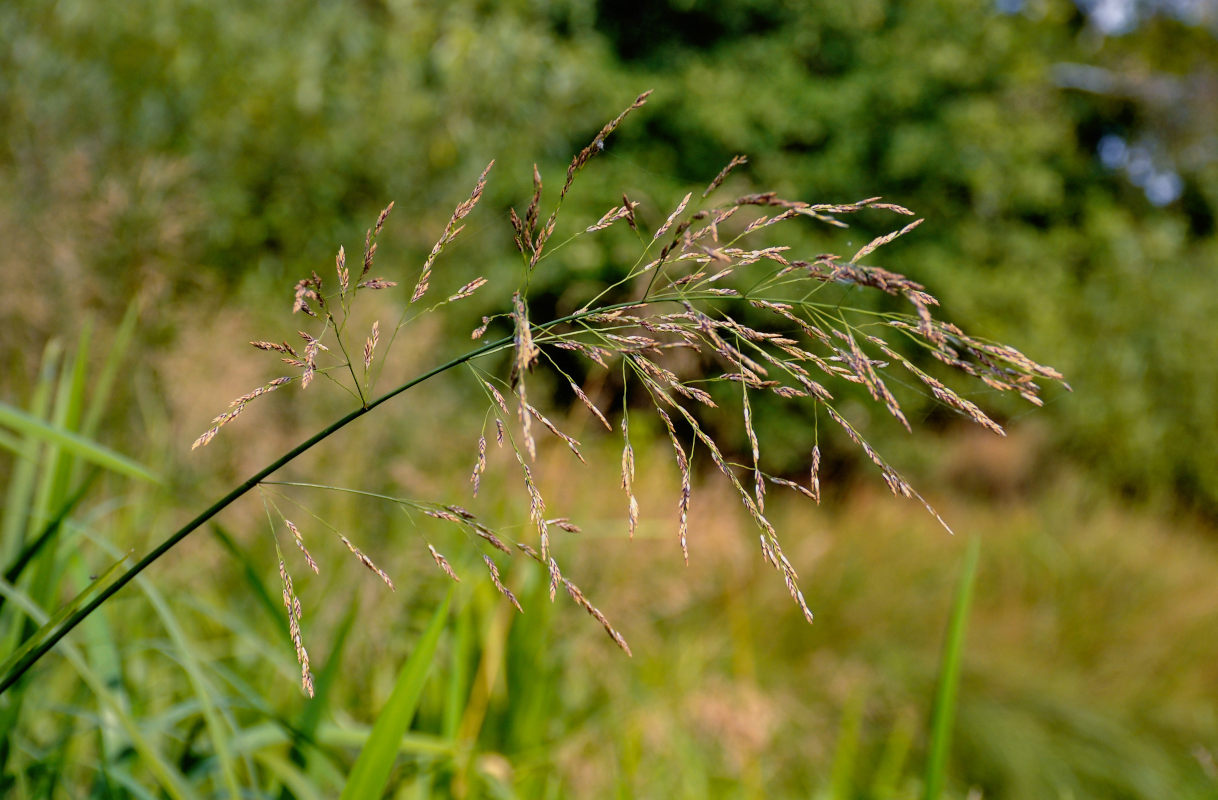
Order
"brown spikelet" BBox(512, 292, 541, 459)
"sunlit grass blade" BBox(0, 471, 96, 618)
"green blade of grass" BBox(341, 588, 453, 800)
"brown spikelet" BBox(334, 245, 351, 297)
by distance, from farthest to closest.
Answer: "sunlit grass blade" BBox(0, 471, 96, 618) < "green blade of grass" BBox(341, 588, 453, 800) < "brown spikelet" BBox(334, 245, 351, 297) < "brown spikelet" BBox(512, 292, 541, 459)

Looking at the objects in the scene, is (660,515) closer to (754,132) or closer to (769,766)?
(769,766)

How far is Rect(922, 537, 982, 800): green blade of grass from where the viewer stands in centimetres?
109

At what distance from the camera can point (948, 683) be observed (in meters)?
1.10

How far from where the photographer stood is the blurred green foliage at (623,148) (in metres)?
4.55

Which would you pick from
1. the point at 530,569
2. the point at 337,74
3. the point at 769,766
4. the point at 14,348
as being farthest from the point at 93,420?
the point at 337,74

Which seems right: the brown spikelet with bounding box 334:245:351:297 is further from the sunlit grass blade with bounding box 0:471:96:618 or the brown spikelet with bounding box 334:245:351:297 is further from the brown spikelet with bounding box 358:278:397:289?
the sunlit grass blade with bounding box 0:471:96:618

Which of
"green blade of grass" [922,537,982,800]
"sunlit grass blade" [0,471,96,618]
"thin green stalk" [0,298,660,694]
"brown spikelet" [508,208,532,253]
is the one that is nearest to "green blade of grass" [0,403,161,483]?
"sunlit grass blade" [0,471,96,618]

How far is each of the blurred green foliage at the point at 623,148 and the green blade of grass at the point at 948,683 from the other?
255mm

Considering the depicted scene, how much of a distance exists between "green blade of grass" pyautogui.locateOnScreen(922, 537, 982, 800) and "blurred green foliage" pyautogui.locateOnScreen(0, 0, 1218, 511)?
10.0 inches

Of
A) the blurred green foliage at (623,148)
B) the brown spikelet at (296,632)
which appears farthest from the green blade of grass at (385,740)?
the blurred green foliage at (623,148)

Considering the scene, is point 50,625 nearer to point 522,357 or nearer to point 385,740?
point 385,740

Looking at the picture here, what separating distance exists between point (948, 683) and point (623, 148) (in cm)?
665

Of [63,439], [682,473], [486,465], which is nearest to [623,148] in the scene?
[486,465]

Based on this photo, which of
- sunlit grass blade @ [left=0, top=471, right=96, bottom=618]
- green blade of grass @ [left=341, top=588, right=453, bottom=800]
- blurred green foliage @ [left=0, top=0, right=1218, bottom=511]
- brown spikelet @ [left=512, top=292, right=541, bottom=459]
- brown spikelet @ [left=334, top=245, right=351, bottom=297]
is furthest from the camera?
blurred green foliage @ [left=0, top=0, right=1218, bottom=511]
